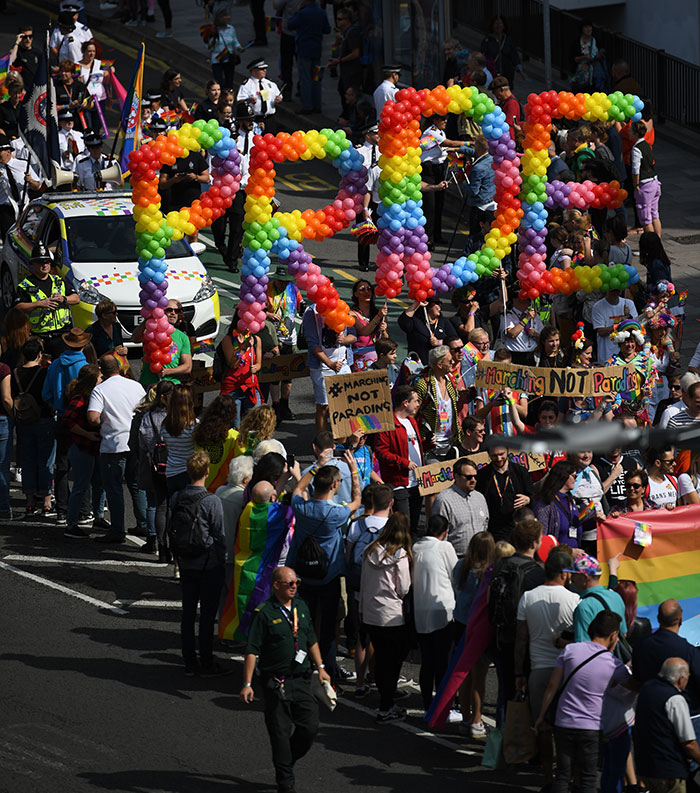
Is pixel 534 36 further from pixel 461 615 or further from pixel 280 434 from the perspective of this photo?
pixel 461 615

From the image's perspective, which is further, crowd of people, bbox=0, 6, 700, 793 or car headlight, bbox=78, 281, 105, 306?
car headlight, bbox=78, 281, 105, 306

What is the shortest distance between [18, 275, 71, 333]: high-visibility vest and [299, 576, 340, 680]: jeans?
6971mm

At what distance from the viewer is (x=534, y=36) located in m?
30.5

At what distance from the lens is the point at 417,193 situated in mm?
15703

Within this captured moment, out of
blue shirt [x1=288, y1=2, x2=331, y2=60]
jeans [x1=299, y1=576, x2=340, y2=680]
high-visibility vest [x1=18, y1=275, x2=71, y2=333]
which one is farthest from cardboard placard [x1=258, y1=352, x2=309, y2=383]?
blue shirt [x1=288, y1=2, x2=331, y2=60]

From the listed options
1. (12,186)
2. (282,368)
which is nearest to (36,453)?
(282,368)

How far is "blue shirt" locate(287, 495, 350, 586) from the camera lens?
11.8 m

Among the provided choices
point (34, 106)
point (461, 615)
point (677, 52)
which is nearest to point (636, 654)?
point (461, 615)

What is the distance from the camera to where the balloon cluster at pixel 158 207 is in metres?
15.0

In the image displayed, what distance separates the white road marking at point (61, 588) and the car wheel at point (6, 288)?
7.10 metres

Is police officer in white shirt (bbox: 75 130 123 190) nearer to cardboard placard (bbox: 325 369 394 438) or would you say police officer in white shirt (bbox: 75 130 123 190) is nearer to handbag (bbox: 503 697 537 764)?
cardboard placard (bbox: 325 369 394 438)

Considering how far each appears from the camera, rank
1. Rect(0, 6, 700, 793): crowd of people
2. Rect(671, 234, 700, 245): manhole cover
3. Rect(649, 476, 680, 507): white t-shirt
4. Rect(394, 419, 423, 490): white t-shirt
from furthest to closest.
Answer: Rect(671, 234, 700, 245): manhole cover, Rect(394, 419, 423, 490): white t-shirt, Rect(649, 476, 680, 507): white t-shirt, Rect(0, 6, 700, 793): crowd of people

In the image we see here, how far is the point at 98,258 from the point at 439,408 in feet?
22.1

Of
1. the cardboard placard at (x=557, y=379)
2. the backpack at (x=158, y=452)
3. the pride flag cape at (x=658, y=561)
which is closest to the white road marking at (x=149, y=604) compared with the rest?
the backpack at (x=158, y=452)
